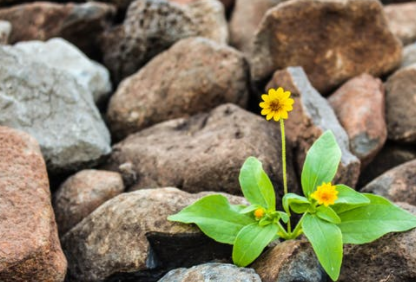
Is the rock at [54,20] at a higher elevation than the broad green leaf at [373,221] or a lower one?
higher

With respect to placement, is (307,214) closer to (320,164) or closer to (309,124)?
(320,164)

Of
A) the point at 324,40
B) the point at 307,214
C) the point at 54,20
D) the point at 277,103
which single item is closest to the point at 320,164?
the point at 307,214

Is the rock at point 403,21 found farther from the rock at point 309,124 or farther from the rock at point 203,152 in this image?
the rock at point 203,152

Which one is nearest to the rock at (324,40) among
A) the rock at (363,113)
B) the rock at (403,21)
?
the rock at (363,113)

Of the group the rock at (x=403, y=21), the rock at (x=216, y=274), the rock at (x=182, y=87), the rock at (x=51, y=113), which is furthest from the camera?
the rock at (x=403, y=21)

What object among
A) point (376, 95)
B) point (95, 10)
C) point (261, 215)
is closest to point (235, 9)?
point (95, 10)
